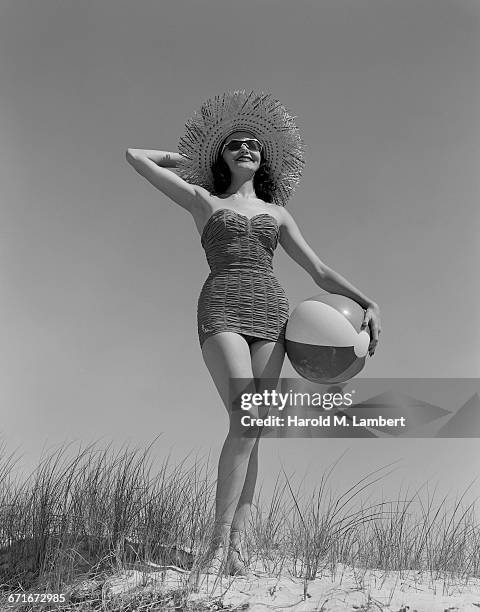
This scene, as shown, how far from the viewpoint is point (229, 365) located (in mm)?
4902

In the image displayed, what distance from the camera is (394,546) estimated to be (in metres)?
5.50

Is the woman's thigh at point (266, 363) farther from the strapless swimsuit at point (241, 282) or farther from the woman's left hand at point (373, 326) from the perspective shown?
the woman's left hand at point (373, 326)

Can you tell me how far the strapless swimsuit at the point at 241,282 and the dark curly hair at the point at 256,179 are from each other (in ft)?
1.45

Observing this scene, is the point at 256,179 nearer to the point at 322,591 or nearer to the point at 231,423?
the point at 231,423

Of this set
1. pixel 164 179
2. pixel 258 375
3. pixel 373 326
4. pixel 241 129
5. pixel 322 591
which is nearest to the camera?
pixel 322 591

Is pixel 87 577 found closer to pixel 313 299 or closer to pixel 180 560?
pixel 180 560

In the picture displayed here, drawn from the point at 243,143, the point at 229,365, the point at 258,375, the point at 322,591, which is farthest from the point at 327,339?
the point at 243,143

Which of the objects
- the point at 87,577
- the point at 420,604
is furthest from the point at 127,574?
the point at 420,604

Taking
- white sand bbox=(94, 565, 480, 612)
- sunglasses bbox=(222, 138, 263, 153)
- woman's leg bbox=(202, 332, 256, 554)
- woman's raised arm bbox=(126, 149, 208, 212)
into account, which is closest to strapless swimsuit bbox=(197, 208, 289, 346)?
woman's leg bbox=(202, 332, 256, 554)

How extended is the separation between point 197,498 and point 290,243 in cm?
203

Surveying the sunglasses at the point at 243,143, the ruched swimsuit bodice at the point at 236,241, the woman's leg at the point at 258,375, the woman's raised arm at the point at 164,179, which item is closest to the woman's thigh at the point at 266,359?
the woman's leg at the point at 258,375

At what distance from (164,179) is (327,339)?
171 centimetres

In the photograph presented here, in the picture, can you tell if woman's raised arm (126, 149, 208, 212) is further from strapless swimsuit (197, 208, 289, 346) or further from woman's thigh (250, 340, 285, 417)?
woman's thigh (250, 340, 285, 417)

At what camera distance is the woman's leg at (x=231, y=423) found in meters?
4.76
